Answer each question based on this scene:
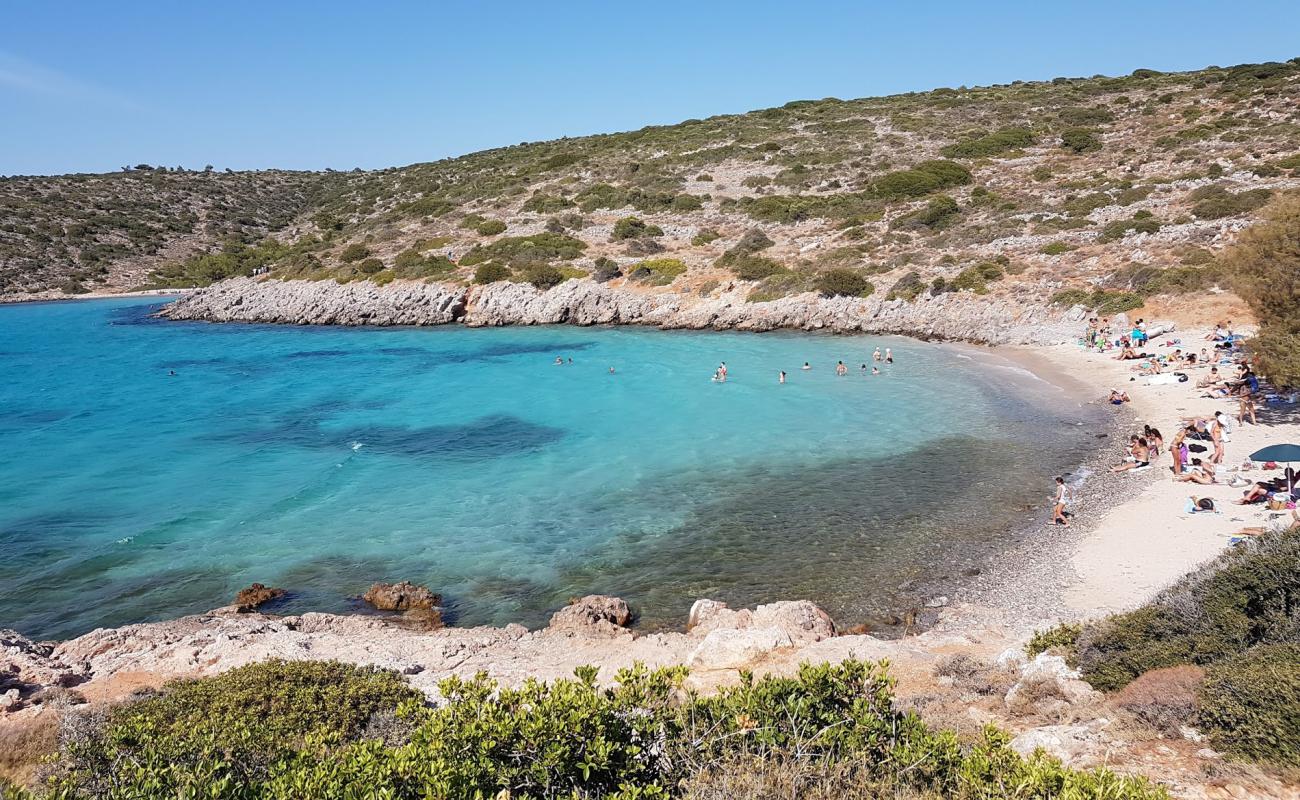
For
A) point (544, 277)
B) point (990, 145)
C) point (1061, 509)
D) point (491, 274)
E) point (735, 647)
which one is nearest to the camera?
point (735, 647)

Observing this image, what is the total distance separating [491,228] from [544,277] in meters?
14.3

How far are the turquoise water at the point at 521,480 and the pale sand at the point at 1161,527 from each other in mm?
2085

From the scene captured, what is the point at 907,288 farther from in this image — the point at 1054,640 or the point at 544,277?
the point at 1054,640

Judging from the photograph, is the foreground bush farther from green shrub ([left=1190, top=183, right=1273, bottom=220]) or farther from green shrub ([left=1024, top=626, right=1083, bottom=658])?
green shrub ([left=1190, top=183, right=1273, bottom=220])

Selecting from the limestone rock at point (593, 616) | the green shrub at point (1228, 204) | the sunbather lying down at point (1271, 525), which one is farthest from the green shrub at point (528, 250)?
the sunbather lying down at point (1271, 525)

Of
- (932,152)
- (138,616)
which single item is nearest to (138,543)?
(138,616)

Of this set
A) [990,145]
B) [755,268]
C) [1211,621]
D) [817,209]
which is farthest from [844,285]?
[1211,621]

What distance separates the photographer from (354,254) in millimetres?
64500

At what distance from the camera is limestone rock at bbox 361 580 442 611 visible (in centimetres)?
1466

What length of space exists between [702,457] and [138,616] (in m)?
15.4

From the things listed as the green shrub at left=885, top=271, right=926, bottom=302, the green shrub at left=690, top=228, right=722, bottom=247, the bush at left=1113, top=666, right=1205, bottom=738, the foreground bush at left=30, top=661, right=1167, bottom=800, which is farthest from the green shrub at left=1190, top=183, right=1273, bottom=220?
the foreground bush at left=30, top=661, right=1167, bottom=800

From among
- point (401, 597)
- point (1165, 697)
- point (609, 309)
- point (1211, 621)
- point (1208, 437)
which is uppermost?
point (609, 309)

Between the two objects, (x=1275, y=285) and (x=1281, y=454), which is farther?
(x=1275, y=285)

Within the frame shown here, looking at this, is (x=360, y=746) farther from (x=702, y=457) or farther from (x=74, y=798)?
(x=702, y=457)
